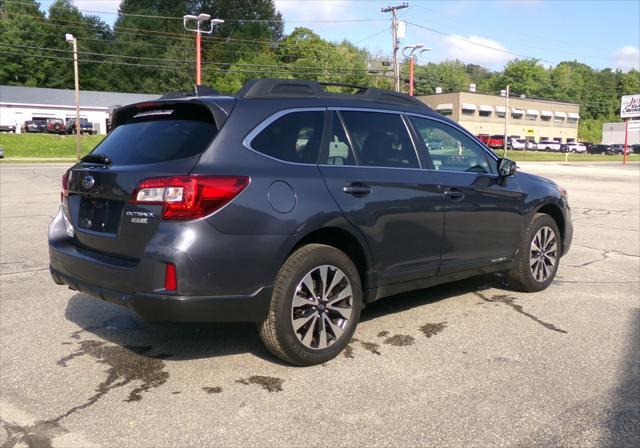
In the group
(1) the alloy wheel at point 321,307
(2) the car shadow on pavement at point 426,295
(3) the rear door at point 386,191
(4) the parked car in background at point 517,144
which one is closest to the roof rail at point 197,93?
(3) the rear door at point 386,191

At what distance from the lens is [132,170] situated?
12.2 ft

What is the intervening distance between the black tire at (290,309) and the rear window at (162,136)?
0.96m

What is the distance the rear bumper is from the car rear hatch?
0.27 m

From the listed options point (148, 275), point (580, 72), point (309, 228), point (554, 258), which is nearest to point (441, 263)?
point (309, 228)

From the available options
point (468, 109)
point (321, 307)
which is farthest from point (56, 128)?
point (321, 307)

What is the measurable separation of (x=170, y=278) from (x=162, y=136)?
1074 mm

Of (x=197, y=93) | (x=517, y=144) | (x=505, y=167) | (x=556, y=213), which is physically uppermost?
(x=517, y=144)

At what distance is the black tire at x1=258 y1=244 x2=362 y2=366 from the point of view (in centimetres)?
376

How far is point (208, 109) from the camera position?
3.81 m

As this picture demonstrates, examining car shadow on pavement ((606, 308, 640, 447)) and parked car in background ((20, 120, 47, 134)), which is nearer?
car shadow on pavement ((606, 308, 640, 447))

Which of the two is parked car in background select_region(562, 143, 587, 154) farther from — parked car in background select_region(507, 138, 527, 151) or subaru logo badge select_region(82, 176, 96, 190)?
subaru logo badge select_region(82, 176, 96, 190)

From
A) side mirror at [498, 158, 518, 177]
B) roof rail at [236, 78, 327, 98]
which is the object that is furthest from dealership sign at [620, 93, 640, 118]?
roof rail at [236, 78, 327, 98]

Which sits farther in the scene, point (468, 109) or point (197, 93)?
point (468, 109)

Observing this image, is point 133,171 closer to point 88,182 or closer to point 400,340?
point 88,182
